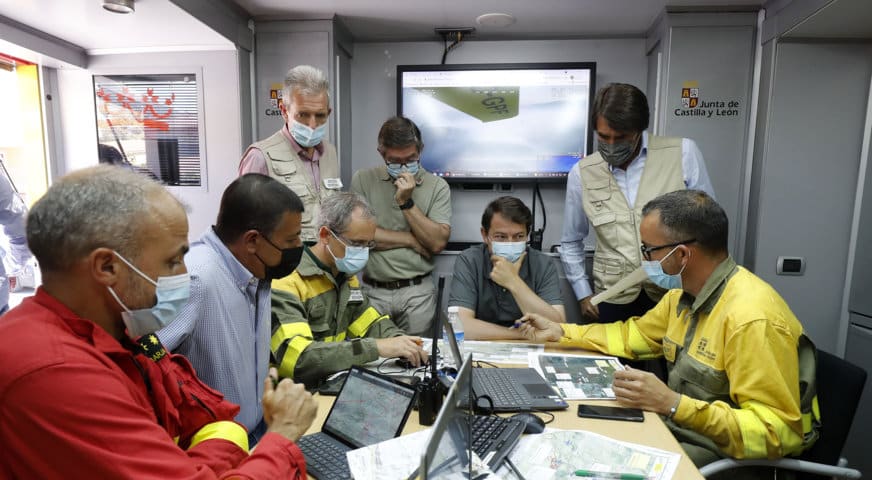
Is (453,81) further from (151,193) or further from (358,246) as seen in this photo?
(151,193)

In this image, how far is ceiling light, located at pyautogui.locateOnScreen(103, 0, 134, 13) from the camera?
2.23 m

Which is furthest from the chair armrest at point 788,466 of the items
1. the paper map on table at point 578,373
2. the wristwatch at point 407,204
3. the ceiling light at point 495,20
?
the ceiling light at point 495,20

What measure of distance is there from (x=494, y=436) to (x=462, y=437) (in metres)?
0.32

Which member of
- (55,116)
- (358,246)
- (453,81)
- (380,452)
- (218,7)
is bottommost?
(380,452)

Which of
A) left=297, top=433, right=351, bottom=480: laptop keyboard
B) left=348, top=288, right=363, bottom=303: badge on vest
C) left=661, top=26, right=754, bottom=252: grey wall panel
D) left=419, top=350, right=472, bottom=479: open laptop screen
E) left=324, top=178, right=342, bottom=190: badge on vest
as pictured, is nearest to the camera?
left=419, top=350, right=472, bottom=479: open laptop screen

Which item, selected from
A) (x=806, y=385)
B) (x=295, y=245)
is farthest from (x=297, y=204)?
(x=806, y=385)

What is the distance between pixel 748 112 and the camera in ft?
9.46

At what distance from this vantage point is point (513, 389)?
1478 mm

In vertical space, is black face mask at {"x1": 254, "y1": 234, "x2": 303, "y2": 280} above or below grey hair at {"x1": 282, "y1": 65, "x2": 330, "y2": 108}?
below

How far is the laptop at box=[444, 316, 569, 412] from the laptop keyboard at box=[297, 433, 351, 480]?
0.36 meters

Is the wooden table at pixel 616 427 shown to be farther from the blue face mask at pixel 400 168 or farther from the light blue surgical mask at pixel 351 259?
the blue face mask at pixel 400 168

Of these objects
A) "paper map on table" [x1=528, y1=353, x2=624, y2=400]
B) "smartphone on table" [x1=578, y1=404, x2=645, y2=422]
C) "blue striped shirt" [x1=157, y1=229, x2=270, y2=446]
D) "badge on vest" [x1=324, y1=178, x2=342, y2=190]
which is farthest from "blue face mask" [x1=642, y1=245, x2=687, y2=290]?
"badge on vest" [x1=324, y1=178, x2=342, y2=190]

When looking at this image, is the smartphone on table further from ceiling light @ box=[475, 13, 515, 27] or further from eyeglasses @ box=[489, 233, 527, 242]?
ceiling light @ box=[475, 13, 515, 27]

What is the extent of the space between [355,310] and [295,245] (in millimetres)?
607
